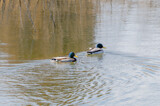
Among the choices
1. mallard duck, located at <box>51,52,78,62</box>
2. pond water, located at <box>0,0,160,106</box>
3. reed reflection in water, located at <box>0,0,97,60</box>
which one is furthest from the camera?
reed reflection in water, located at <box>0,0,97,60</box>

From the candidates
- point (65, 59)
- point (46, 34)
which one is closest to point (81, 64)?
point (65, 59)

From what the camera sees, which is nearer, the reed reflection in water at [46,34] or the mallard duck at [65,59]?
the mallard duck at [65,59]

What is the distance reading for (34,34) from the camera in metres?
16.0

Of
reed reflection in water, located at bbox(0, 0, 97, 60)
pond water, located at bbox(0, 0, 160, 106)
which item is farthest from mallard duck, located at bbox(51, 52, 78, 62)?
reed reflection in water, located at bbox(0, 0, 97, 60)

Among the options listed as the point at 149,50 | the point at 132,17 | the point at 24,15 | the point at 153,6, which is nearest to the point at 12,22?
the point at 24,15

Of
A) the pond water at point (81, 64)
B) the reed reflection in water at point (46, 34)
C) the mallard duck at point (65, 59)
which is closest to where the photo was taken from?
the pond water at point (81, 64)

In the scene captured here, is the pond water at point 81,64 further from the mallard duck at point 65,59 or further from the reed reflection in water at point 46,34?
the mallard duck at point 65,59

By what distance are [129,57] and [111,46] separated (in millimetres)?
1900

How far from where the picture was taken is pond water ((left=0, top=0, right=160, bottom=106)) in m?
8.11

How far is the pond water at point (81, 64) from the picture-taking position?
26.6 feet

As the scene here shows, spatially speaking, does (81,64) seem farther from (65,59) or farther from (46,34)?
(46,34)

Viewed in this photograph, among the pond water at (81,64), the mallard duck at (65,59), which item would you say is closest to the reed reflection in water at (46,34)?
the pond water at (81,64)

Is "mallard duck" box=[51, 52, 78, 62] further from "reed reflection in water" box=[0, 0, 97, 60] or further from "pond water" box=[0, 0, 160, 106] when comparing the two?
"reed reflection in water" box=[0, 0, 97, 60]

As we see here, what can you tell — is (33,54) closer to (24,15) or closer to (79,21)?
(79,21)
